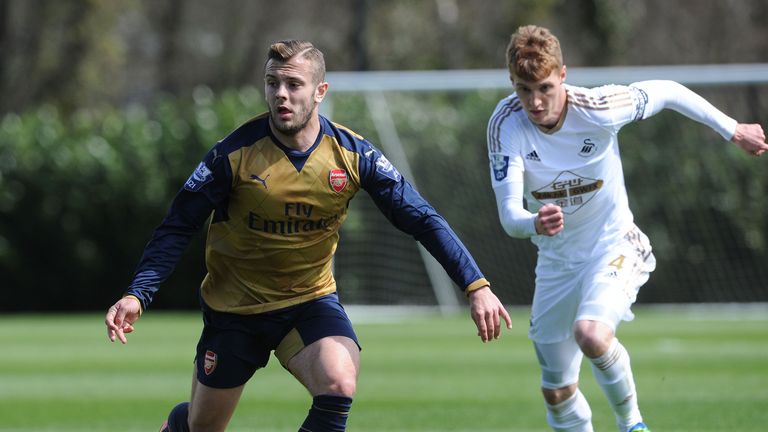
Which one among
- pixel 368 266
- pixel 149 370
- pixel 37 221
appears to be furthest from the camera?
pixel 37 221

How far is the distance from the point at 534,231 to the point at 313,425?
1.44 m

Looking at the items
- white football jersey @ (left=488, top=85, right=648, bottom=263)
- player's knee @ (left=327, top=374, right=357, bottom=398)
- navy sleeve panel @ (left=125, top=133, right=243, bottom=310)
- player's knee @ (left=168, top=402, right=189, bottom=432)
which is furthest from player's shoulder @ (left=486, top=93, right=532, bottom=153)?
player's knee @ (left=168, top=402, right=189, bottom=432)

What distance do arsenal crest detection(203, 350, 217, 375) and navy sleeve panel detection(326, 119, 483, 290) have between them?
1092 mm

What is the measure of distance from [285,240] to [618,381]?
2040 mm

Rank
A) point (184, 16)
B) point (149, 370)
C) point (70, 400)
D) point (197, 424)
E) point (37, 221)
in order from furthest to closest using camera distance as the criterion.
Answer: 1. point (184, 16)
2. point (37, 221)
3. point (149, 370)
4. point (70, 400)
5. point (197, 424)

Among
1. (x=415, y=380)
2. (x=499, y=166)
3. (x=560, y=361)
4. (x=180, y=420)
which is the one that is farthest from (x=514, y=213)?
(x=415, y=380)

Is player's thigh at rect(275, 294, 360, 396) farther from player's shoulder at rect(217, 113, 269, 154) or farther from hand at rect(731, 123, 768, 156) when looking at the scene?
hand at rect(731, 123, 768, 156)

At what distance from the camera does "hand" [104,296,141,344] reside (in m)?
6.14

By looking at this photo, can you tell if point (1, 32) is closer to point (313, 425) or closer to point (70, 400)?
point (70, 400)

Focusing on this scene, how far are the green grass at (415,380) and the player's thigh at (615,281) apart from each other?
2306mm

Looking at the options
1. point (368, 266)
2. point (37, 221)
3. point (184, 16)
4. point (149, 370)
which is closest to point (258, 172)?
point (149, 370)

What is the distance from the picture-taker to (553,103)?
7637 mm

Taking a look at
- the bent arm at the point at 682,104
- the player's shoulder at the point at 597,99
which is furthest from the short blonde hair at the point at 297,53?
the bent arm at the point at 682,104

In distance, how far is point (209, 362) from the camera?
6781 millimetres
